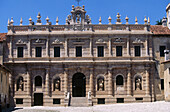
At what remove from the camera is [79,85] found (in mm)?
40281

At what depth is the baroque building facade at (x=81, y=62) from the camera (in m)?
39.5

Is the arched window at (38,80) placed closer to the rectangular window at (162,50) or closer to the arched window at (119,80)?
the arched window at (119,80)

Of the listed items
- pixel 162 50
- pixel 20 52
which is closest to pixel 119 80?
pixel 162 50

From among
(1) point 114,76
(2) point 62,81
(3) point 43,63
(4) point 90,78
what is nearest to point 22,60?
(3) point 43,63

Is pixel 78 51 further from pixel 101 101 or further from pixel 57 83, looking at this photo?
pixel 101 101

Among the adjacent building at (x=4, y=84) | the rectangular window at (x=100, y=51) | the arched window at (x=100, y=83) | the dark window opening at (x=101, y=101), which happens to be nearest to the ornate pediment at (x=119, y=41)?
the rectangular window at (x=100, y=51)

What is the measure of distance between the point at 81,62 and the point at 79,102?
5.39 meters

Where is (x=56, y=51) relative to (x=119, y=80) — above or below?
above

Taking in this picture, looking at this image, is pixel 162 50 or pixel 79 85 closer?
pixel 79 85

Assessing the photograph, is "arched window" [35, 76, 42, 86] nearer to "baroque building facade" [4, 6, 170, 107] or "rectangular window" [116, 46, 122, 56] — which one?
"baroque building facade" [4, 6, 170, 107]

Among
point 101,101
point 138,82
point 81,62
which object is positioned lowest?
point 101,101

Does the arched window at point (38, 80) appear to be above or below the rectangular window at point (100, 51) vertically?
below

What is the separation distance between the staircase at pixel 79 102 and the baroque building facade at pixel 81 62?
0.45 m

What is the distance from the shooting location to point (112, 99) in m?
39.2
